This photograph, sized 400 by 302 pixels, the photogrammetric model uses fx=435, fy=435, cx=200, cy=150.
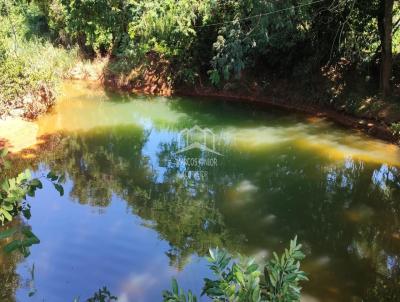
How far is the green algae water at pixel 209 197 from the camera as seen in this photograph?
4.68 m

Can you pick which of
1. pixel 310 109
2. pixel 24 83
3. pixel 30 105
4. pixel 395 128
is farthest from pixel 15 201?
pixel 310 109

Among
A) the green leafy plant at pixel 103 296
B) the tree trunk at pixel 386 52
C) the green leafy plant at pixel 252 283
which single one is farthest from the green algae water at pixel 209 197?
the green leafy plant at pixel 252 283

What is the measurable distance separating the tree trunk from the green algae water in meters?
1.38

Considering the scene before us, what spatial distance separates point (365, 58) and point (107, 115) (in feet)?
20.7

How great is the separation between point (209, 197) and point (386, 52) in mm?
5256

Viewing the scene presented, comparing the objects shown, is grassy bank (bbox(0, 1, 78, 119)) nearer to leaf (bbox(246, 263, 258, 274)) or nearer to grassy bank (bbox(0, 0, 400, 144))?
grassy bank (bbox(0, 0, 400, 144))

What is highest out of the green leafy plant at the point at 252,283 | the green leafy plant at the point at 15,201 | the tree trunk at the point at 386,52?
the tree trunk at the point at 386,52

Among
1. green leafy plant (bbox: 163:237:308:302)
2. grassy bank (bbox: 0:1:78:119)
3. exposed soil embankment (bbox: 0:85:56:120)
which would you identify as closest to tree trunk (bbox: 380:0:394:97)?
grassy bank (bbox: 0:1:78:119)

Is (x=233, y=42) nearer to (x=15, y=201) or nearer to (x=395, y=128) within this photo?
(x=395, y=128)

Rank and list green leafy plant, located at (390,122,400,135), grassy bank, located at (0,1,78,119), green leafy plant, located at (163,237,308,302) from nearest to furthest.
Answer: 1. green leafy plant, located at (163,237,308,302)
2. green leafy plant, located at (390,122,400,135)
3. grassy bank, located at (0,1,78,119)

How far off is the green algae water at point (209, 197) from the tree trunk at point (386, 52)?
1376mm

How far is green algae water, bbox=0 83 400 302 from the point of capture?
4.68 metres

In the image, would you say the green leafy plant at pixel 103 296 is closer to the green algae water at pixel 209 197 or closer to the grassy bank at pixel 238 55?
the green algae water at pixel 209 197

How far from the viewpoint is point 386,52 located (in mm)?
9078
